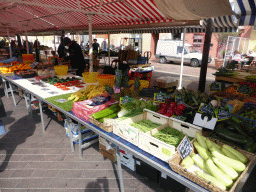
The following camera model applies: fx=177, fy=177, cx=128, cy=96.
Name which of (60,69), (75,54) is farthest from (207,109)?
(75,54)

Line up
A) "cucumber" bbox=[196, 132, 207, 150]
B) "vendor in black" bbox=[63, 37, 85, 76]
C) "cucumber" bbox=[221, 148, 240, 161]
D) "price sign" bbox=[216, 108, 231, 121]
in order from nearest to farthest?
1. "cucumber" bbox=[221, 148, 240, 161]
2. "cucumber" bbox=[196, 132, 207, 150]
3. "price sign" bbox=[216, 108, 231, 121]
4. "vendor in black" bbox=[63, 37, 85, 76]

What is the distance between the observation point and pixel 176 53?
1720cm

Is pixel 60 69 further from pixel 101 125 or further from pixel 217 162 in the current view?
pixel 217 162

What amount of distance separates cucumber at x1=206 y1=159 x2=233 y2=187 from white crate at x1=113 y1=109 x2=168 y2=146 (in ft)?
2.42

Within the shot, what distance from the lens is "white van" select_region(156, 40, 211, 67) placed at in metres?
16.4

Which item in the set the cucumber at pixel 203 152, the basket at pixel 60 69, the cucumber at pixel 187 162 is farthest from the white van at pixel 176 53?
the cucumber at pixel 187 162

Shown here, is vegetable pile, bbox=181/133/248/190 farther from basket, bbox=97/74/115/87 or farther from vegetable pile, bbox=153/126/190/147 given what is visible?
basket, bbox=97/74/115/87

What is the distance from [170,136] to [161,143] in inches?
10.0

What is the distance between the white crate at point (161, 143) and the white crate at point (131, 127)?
0.26 ft

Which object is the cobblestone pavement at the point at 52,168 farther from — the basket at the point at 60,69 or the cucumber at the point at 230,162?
the basket at the point at 60,69

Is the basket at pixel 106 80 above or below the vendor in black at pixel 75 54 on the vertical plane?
below

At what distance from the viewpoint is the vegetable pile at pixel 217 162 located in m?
1.45

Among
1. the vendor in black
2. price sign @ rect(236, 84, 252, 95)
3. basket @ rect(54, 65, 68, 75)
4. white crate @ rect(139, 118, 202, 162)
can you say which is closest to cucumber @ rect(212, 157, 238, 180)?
white crate @ rect(139, 118, 202, 162)

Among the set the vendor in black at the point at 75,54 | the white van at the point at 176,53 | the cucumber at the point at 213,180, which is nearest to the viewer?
Result: the cucumber at the point at 213,180
